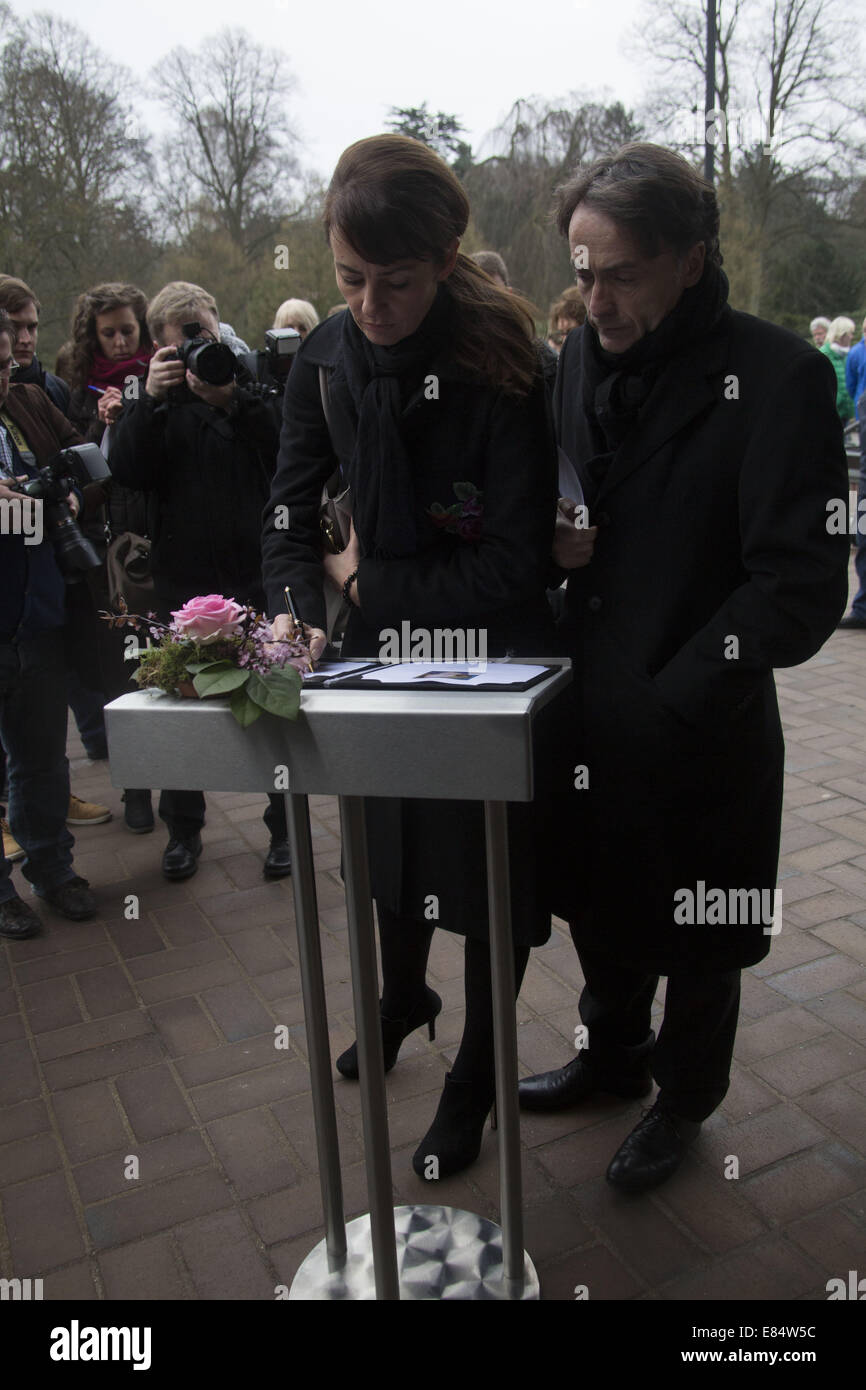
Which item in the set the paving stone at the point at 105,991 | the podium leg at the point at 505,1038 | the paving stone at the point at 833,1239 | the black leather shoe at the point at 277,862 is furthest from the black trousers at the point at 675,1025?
the black leather shoe at the point at 277,862

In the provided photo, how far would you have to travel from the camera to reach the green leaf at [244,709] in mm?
1404

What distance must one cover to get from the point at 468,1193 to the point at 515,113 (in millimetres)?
19852

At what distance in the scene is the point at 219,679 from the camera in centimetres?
144

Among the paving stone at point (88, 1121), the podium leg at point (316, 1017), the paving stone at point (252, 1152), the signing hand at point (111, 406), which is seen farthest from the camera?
the signing hand at point (111, 406)

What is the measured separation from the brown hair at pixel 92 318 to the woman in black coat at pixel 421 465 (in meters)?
2.35

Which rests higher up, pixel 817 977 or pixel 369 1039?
pixel 369 1039

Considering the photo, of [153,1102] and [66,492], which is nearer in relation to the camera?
[153,1102]

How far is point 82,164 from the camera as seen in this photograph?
52.3 ft

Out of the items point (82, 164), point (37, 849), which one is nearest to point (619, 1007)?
point (37, 849)

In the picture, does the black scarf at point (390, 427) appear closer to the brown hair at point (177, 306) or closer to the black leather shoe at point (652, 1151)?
the black leather shoe at point (652, 1151)

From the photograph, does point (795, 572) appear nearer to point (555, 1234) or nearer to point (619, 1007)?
point (619, 1007)

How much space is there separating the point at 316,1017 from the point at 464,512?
0.85 metres

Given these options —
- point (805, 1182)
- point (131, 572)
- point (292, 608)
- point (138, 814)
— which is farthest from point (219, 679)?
point (138, 814)

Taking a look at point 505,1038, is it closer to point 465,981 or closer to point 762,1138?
point 465,981
